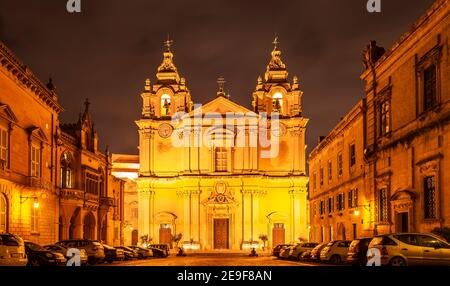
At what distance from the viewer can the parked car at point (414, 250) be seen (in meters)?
21.0

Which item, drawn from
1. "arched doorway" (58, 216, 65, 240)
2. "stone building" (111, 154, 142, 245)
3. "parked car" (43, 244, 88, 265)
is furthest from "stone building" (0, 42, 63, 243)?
"stone building" (111, 154, 142, 245)

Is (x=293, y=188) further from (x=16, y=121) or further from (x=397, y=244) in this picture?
(x=397, y=244)

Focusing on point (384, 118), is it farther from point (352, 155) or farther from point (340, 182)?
point (340, 182)

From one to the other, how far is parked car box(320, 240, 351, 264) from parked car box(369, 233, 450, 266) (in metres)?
8.57

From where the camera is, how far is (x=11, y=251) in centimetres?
2153

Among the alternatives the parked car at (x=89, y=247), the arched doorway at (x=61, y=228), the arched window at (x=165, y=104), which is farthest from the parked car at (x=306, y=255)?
the arched window at (x=165, y=104)

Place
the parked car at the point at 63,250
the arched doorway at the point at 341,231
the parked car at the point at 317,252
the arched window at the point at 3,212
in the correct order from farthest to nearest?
the arched doorway at the point at 341,231 < the parked car at the point at 317,252 < the arched window at the point at 3,212 < the parked car at the point at 63,250

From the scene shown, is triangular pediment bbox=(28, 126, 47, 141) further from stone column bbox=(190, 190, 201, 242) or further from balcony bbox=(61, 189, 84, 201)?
stone column bbox=(190, 190, 201, 242)

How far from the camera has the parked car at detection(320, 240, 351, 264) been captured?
30.5 m

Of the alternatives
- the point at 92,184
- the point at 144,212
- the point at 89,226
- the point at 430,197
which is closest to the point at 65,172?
the point at 92,184

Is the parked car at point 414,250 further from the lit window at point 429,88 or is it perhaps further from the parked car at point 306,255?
the parked car at point 306,255

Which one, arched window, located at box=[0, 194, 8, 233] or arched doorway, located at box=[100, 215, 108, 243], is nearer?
arched window, located at box=[0, 194, 8, 233]

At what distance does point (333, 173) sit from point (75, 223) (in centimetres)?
1811

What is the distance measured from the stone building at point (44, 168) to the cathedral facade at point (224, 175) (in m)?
8.68
